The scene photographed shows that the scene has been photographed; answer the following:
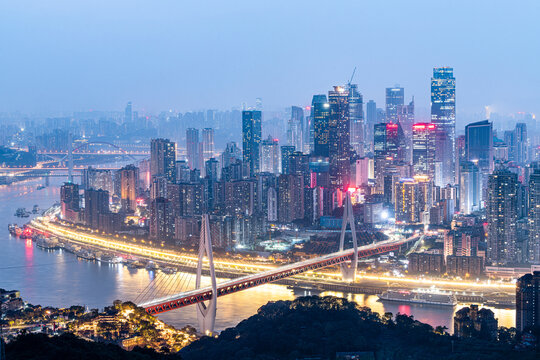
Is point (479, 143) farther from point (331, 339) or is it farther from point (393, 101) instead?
point (331, 339)

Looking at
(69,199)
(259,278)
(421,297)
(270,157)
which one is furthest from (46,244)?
(270,157)

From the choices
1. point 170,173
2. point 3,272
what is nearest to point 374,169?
point 170,173

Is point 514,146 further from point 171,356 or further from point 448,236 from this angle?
point 171,356

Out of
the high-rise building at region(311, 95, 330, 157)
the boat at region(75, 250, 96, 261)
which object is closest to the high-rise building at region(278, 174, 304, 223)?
the high-rise building at region(311, 95, 330, 157)

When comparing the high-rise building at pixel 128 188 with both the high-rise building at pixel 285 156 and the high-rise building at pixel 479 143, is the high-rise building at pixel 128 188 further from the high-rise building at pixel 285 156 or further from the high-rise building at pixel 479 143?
the high-rise building at pixel 479 143

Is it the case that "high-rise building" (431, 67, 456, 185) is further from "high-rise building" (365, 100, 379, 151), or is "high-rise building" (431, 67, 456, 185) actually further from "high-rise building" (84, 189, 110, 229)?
"high-rise building" (84, 189, 110, 229)
